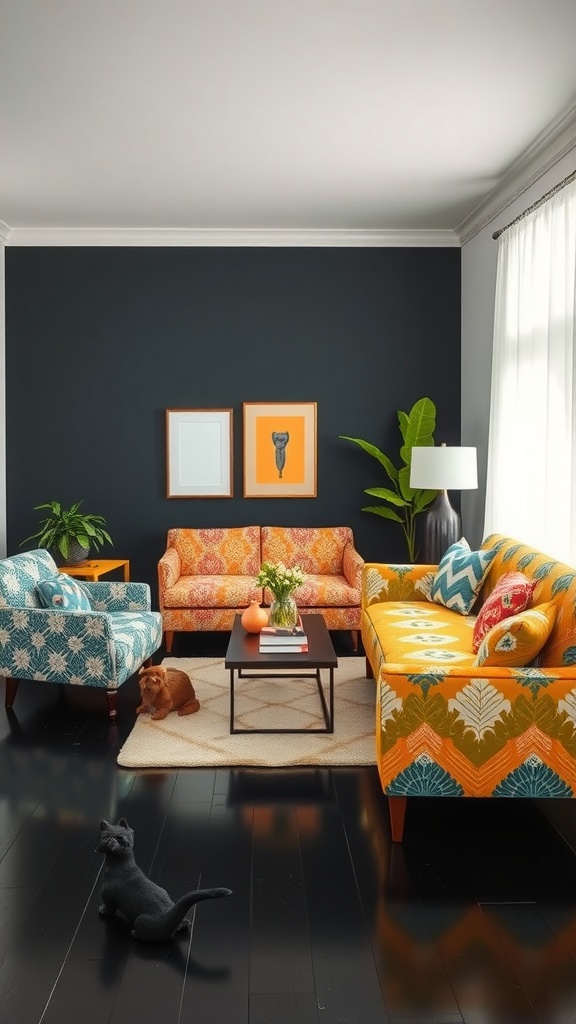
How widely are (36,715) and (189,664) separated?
1.15 meters

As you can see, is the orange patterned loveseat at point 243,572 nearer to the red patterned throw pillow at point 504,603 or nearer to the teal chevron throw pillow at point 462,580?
the teal chevron throw pillow at point 462,580

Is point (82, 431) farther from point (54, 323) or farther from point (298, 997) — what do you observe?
point (298, 997)

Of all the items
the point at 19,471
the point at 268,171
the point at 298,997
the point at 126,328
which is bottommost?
the point at 298,997

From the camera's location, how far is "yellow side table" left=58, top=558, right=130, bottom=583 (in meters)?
6.10

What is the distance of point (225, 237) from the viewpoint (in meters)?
6.73

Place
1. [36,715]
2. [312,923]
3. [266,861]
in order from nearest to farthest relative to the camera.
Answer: [312,923] < [266,861] < [36,715]

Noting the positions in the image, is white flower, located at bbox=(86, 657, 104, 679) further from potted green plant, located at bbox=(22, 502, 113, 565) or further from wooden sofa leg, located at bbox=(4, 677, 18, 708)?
potted green plant, located at bbox=(22, 502, 113, 565)

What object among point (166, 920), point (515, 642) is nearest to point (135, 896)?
point (166, 920)

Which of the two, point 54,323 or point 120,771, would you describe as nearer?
point 120,771

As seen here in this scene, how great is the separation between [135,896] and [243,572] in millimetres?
4210

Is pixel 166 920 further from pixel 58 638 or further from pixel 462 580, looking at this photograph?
pixel 462 580

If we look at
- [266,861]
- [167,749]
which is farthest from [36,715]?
[266,861]

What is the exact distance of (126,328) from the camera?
6836 millimetres

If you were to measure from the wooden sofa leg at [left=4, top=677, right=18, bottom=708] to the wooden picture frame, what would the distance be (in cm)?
254
